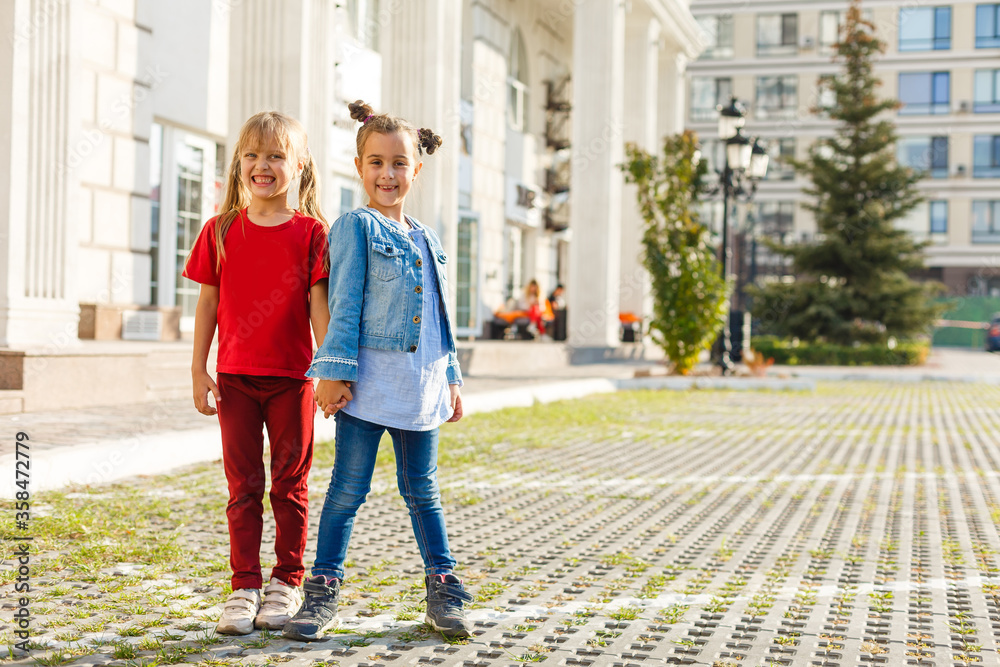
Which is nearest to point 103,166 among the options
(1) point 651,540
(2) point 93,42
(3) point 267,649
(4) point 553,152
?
(2) point 93,42

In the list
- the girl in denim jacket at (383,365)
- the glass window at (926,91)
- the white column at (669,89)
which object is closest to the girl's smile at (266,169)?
the girl in denim jacket at (383,365)

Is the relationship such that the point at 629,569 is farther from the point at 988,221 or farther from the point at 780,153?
the point at 988,221

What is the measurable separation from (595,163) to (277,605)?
70.8ft

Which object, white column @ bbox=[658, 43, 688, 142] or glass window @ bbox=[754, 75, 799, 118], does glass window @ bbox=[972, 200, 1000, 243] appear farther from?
white column @ bbox=[658, 43, 688, 142]

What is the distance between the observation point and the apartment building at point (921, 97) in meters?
55.6

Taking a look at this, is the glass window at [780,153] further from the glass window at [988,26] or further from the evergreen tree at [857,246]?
the evergreen tree at [857,246]

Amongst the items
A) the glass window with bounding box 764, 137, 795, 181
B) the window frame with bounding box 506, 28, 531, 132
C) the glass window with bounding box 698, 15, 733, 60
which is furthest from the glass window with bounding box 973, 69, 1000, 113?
the window frame with bounding box 506, 28, 531, 132

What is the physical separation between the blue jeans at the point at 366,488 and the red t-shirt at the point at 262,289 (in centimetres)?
30

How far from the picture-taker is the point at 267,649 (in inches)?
125

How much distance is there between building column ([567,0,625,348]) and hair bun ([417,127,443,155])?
20395mm

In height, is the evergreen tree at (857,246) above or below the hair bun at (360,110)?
above

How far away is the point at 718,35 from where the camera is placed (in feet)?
191

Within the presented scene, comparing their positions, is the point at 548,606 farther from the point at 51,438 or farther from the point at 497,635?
the point at 51,438

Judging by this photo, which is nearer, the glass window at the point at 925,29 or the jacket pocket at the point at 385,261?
the jacket pocket at the point at 385,261
